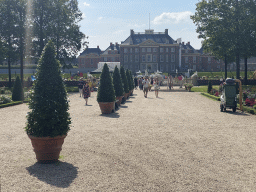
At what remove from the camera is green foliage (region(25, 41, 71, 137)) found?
6.39m

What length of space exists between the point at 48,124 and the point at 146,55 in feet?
260

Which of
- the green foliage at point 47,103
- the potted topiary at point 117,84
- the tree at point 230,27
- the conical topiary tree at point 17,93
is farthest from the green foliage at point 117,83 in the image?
the tree at point 230,27

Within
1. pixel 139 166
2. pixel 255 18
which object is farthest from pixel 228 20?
pixel 139 166

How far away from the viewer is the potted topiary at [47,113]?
636cm

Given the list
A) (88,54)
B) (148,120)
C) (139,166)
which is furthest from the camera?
(88,54)

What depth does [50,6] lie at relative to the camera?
39.1 metres

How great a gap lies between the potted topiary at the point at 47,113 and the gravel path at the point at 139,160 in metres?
0.39

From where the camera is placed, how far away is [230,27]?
3309cm

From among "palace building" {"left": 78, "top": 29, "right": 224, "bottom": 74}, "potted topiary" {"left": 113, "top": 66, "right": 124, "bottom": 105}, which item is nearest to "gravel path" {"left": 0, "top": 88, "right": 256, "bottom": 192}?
"potted topiary" {"left": 113, "top": 66, "right": 124, "bottom": 105}

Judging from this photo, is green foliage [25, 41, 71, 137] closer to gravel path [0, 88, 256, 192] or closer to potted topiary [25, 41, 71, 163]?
potted topiary [25, 41, 71, 163]

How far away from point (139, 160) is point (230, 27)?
30.5m

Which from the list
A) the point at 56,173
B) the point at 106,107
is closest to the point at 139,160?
the point at 56,173

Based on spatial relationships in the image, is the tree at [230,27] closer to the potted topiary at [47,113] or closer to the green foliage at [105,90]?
the green foliage at [105,90]

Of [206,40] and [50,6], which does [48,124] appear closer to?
[206,40]
